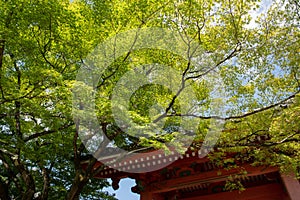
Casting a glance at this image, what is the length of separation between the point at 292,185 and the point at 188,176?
2667 millimetres

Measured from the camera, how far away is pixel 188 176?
7.66 meters

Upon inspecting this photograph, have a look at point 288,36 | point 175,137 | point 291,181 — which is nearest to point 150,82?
point 175,137

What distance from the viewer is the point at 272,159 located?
6594 millimetres

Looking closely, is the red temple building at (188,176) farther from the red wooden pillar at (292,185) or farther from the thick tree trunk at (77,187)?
the thick tree trunk at (77,187)

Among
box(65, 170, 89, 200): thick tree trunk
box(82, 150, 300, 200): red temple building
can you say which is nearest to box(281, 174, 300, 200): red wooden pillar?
box(82, 150, 300, 200): red temple building

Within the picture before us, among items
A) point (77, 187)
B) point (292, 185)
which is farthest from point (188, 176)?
point (77, 187)

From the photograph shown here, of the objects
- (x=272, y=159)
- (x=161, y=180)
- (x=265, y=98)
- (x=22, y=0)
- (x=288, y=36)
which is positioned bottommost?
(x=272, y=159)

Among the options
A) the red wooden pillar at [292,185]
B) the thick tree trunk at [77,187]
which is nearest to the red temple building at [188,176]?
the red wooden pillar at [292,185]

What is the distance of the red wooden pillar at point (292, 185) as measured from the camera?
21.1 feet

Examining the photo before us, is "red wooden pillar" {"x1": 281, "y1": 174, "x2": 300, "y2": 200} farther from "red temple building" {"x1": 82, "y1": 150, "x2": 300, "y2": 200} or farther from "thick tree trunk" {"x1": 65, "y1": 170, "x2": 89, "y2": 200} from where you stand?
"thick tree trunk" {"x1": 65, "y1": 170, "x2": 89, "y2": 200}

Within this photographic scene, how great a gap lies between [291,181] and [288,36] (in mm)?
3599

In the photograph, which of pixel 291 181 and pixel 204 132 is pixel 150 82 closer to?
pixel 204 132

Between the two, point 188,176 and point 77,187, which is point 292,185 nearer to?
point 188,176

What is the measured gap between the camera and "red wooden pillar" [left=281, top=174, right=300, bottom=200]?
644 centimetres
